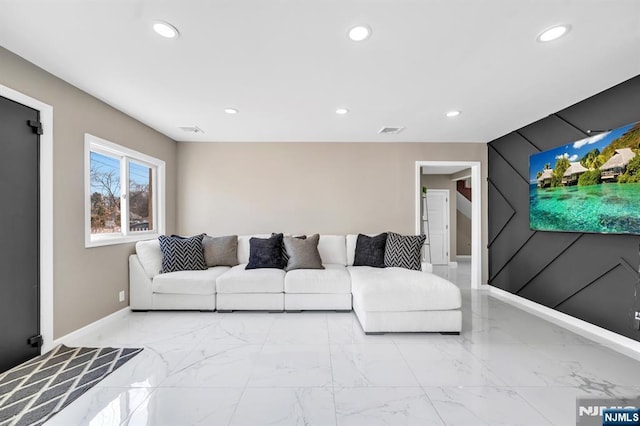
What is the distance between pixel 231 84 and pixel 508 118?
337cm

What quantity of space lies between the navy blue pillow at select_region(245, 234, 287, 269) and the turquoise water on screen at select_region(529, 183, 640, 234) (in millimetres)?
3366

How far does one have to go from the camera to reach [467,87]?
2.64 m

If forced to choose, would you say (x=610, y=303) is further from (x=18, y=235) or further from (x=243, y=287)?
(x=18, y=235)

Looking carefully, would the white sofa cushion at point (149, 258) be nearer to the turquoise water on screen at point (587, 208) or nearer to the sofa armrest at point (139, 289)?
the sofa armrest at point (139, 289)

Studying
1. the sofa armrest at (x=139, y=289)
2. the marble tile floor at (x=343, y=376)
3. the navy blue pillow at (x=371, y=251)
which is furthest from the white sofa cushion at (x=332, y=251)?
the sofa armrest at (x=139, y=289)

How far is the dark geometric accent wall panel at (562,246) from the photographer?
2.52 meters

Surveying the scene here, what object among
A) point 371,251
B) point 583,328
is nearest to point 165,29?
point 371,251

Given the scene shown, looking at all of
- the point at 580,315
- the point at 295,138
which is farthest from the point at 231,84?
the point at 580,315

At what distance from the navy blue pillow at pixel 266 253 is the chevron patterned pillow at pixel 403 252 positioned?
147 cm

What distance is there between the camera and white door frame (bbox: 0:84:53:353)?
237cm

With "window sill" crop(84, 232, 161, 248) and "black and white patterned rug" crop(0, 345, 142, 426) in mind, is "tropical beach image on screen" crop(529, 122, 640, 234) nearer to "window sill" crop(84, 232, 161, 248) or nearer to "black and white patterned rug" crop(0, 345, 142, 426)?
"black and white patterned rug" crop(0, 345, 142, 426)

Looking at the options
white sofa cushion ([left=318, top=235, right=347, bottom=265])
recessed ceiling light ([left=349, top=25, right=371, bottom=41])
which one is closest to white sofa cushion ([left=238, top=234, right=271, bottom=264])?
white sofa cushion ([left=318, top=235, right=347, bottom=265])

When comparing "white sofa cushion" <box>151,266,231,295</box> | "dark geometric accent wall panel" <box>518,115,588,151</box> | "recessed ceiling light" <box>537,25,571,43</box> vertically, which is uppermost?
"recessed ceiling light" <box>537,25,571,43</box>

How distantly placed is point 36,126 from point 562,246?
17.8 feet
